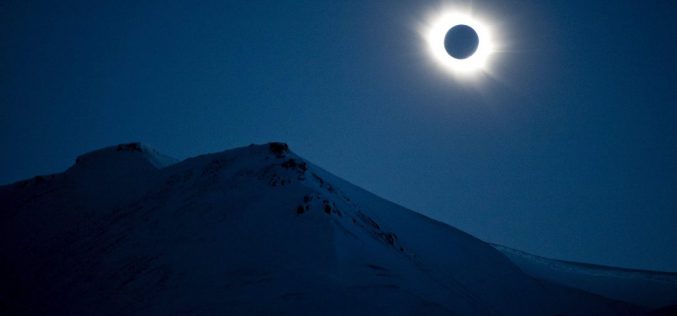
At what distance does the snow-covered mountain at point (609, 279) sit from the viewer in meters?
24.0

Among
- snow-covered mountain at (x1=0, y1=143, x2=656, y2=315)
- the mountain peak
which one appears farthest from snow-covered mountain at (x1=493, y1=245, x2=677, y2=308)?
the mountain peak

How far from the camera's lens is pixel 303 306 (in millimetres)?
9891

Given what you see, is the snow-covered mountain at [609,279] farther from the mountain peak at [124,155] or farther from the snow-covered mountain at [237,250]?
the mountain peak at [124,155]

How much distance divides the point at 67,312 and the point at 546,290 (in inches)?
879

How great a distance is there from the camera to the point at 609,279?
28.7 m

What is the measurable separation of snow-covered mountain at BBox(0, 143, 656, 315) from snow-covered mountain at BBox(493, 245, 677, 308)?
135 inches

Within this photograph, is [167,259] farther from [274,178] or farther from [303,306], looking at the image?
[303,306]

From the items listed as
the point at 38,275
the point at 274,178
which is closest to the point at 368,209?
the point at 274,178

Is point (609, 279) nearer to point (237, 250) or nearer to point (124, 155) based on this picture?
point (237, 250)

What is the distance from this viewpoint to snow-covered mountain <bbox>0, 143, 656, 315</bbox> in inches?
439

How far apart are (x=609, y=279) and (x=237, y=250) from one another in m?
28.2

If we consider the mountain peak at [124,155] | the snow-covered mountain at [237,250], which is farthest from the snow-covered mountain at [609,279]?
the mountain peak at [124,155]

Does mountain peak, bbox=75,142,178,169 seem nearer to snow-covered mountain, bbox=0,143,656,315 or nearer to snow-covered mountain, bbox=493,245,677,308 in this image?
snow-covered mountain, bbox=0,143,656,315

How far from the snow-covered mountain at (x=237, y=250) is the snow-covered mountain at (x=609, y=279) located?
3421mm
